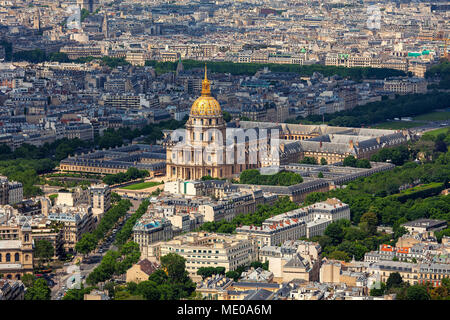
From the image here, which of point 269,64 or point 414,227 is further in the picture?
point 269,64

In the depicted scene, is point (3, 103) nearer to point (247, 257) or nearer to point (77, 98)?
point (77, 98)

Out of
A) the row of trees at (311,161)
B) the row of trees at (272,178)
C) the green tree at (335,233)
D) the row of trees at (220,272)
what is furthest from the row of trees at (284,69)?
the row of trees at (220,272)

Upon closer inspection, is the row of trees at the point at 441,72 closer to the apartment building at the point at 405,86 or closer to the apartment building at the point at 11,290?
the apartment building at the point at 405,86

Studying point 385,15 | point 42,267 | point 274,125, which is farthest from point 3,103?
point 385,15

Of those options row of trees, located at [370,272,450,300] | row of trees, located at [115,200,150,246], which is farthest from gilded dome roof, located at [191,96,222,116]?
row of trees, located at [370,272,450,300]

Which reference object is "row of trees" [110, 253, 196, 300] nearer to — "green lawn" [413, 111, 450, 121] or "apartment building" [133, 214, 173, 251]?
"apartment building" [133, 214, 173, 251]
